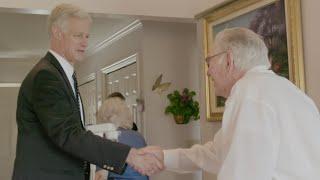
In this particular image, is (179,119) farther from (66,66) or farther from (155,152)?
(66,66)

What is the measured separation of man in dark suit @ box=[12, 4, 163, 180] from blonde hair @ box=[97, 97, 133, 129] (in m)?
1.42

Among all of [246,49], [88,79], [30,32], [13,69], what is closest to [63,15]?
[246,49]

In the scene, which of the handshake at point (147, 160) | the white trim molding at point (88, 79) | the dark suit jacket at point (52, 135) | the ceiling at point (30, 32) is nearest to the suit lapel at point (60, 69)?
the dark suit jacket at point (52, 135)

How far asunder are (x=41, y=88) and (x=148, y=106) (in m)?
3.35

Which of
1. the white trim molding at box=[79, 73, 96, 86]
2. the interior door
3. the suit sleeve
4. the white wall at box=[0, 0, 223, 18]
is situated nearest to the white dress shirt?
the suit sleeve

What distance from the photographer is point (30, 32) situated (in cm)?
641

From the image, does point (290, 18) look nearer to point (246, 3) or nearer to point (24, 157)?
point (246, 3)

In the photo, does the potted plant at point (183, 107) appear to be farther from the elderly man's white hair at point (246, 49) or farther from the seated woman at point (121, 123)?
the elderly man's white hair at point (246, 49)

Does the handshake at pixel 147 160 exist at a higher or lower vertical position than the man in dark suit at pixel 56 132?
lower

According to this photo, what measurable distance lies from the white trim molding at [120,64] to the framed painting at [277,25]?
7.49 ft

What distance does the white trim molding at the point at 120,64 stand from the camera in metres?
5.58

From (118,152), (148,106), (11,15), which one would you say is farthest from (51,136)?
(11,15)

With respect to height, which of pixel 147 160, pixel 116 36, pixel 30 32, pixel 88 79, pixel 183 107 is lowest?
pixel 147 160

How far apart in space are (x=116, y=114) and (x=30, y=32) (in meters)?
3.47
